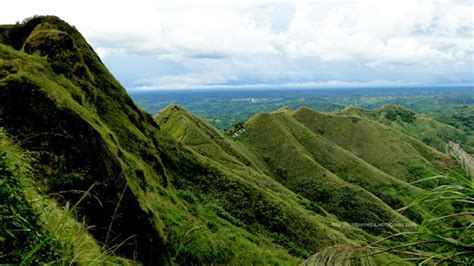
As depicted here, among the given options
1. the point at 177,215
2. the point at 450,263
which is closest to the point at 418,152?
the point at 177,215

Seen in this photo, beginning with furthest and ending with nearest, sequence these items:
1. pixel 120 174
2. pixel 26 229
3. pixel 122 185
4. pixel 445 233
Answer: pixel 120 174
pixel 122 185
pixel 26 229
pixel 445 233

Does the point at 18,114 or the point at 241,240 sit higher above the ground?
the point at 18,114

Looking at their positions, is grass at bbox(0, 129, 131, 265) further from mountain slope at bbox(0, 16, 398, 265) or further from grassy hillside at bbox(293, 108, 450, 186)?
grassy hillside at bbox(293, 108, 450, 186)

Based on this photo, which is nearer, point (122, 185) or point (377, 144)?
point (122, 185)

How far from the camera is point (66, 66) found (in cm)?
3500

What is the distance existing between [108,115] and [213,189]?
933 inches

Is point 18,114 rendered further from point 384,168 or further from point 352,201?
point 384,168

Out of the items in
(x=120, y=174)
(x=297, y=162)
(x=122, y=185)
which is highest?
(x=120, y=174)

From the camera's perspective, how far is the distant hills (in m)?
5.85

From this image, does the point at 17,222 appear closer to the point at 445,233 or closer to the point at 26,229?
the point at 26,229

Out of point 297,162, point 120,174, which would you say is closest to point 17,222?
point 120,174

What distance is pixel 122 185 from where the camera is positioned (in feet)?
72.6

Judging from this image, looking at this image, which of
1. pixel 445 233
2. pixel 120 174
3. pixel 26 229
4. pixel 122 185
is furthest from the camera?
pixel 120 174

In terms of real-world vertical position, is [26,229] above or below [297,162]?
above
